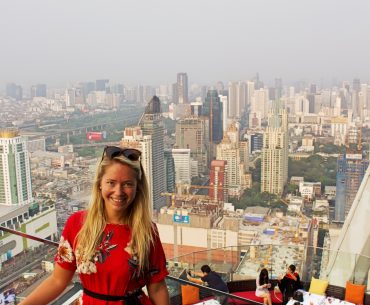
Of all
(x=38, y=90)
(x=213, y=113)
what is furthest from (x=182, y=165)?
(x=38, y=90)

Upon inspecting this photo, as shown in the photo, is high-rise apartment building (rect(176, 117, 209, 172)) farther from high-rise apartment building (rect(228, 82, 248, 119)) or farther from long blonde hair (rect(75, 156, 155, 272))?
long blonde hair (rect(75, 156, 155, 272))

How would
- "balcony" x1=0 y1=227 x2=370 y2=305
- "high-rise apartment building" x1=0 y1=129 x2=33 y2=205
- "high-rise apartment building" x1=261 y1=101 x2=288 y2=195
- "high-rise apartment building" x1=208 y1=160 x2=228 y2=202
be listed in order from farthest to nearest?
"high-rise apartment building" x1=208 y1=160 x2=228 y2=202, "high-rise apartment building" x1=261 y1=101 x2=288 y2=195, "high-rise apartment building" x1=0 y1=129 x2=33 y2=205, "balcony" x1=0 y1=227 x2=370 y2=305

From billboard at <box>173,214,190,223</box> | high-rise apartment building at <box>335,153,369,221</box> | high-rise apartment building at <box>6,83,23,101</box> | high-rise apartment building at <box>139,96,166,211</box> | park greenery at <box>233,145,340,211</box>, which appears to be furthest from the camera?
high-rise apartment building at <box>6,83,23,101</box>

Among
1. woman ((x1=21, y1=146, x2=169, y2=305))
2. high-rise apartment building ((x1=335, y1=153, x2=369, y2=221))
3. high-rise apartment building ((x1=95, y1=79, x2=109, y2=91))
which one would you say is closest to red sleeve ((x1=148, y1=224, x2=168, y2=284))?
woman ((x1=21, y1=146, x2=169, y2=305))

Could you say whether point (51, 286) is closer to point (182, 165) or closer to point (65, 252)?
point (65, 252)

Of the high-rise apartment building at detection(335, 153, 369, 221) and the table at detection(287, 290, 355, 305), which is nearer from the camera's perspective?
the table at detection(287, 290, 355, 305)

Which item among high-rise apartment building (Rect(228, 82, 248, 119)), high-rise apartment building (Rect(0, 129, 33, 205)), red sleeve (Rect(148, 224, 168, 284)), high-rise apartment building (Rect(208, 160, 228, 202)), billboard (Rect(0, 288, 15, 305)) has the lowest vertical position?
high-rise apartment building (Rect(208, 160, 228, 202))

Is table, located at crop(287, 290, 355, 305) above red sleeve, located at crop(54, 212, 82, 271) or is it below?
below

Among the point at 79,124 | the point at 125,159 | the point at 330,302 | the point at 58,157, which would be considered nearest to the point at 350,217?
the point at 330,302
